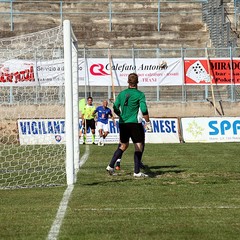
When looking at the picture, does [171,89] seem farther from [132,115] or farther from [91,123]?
[132,115]

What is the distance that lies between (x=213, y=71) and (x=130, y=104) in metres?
21.7

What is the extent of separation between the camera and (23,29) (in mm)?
41906

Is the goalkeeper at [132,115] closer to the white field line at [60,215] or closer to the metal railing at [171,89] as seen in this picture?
the white field line at [60,215]

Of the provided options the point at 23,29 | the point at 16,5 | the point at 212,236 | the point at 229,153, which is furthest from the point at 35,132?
the point at 212,236

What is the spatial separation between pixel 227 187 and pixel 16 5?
1261 inches

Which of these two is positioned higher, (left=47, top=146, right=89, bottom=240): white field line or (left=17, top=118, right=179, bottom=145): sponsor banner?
(left=17, top=118, right=179, bottom=145): sponsor banner

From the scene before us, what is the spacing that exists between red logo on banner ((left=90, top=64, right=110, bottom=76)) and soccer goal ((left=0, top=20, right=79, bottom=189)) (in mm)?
3580

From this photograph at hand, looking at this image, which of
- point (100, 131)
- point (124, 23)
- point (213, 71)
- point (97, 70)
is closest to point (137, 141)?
point (100, 131)

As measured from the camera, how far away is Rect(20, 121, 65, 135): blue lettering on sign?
99.7 ft

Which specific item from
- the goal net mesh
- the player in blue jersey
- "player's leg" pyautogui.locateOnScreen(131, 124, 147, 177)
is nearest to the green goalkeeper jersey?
"player's leg" pyautogui.locateOnScreen(131, 124, 147, 177)

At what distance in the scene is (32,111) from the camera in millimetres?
33031

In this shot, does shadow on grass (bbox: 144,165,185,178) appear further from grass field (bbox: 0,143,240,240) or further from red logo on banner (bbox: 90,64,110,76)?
red logo on banner (bbox: 90,64,110,76)

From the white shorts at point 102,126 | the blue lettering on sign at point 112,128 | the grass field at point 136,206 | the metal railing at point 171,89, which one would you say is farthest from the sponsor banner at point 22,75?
the grass field at point 136,206

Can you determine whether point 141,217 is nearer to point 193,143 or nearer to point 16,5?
point 193,143
